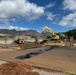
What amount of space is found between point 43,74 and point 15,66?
5.76 ft

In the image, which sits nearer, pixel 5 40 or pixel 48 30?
pixel 5 40

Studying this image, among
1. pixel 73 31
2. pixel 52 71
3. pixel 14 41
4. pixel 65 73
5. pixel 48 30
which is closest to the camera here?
pixel 65 73

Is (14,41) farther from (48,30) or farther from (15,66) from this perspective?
(15,66)

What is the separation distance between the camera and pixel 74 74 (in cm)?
913

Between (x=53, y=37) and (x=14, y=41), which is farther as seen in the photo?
(x=53, y=37)

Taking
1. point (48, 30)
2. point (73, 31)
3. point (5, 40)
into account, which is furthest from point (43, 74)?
point (73, 31)

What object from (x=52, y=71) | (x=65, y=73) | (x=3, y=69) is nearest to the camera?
(x=3, y=69)

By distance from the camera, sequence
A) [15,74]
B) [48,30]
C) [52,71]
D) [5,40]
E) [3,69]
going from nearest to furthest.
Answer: [15,74], [3,69], [52,71], [5,40], [48,30]

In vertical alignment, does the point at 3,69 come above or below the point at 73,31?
below

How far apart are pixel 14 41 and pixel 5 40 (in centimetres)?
411

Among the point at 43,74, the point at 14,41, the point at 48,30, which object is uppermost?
the point at 48,30

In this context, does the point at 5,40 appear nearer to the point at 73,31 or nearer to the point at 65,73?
the point at 65,73

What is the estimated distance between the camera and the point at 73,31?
112 meters

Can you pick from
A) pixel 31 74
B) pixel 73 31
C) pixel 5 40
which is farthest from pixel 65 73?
pixel 73 31
